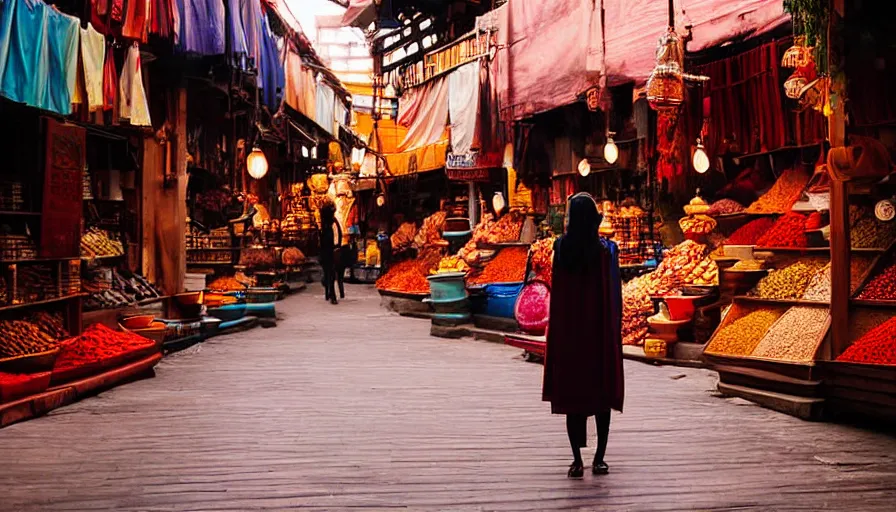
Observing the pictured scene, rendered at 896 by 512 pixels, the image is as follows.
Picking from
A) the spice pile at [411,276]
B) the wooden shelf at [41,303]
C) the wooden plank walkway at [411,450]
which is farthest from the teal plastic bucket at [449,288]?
the wooden shelf at [41,303]

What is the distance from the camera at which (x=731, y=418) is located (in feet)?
22.6

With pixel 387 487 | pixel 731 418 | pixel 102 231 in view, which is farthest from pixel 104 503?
pixel 102 231

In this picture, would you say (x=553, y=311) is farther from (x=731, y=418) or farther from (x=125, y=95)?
(x=125, y=95)

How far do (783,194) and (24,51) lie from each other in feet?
28.4

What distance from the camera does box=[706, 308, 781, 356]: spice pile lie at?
7895 millimetres

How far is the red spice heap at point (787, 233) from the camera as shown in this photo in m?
8.59

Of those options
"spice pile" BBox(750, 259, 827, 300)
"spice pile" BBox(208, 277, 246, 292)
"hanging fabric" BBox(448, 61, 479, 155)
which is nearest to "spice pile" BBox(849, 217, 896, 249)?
"spice pile" BBox(750, 259, 827, 300)

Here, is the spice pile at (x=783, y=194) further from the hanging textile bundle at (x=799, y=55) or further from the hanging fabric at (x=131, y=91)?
the hanging fabric at (x=131, y=91)

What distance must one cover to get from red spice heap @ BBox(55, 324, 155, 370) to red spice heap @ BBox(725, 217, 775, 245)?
7.27 meters

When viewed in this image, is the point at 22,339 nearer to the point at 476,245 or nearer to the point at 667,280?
the point at 667,280

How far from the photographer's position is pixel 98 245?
1107 cm

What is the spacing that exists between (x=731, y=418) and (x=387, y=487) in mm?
3433

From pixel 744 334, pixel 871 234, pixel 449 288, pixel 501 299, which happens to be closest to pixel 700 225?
pixel 744 334

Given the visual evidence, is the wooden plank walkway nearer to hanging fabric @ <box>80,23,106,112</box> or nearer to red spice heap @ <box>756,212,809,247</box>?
red spice heap @ <box>756,212,809,247</box>
